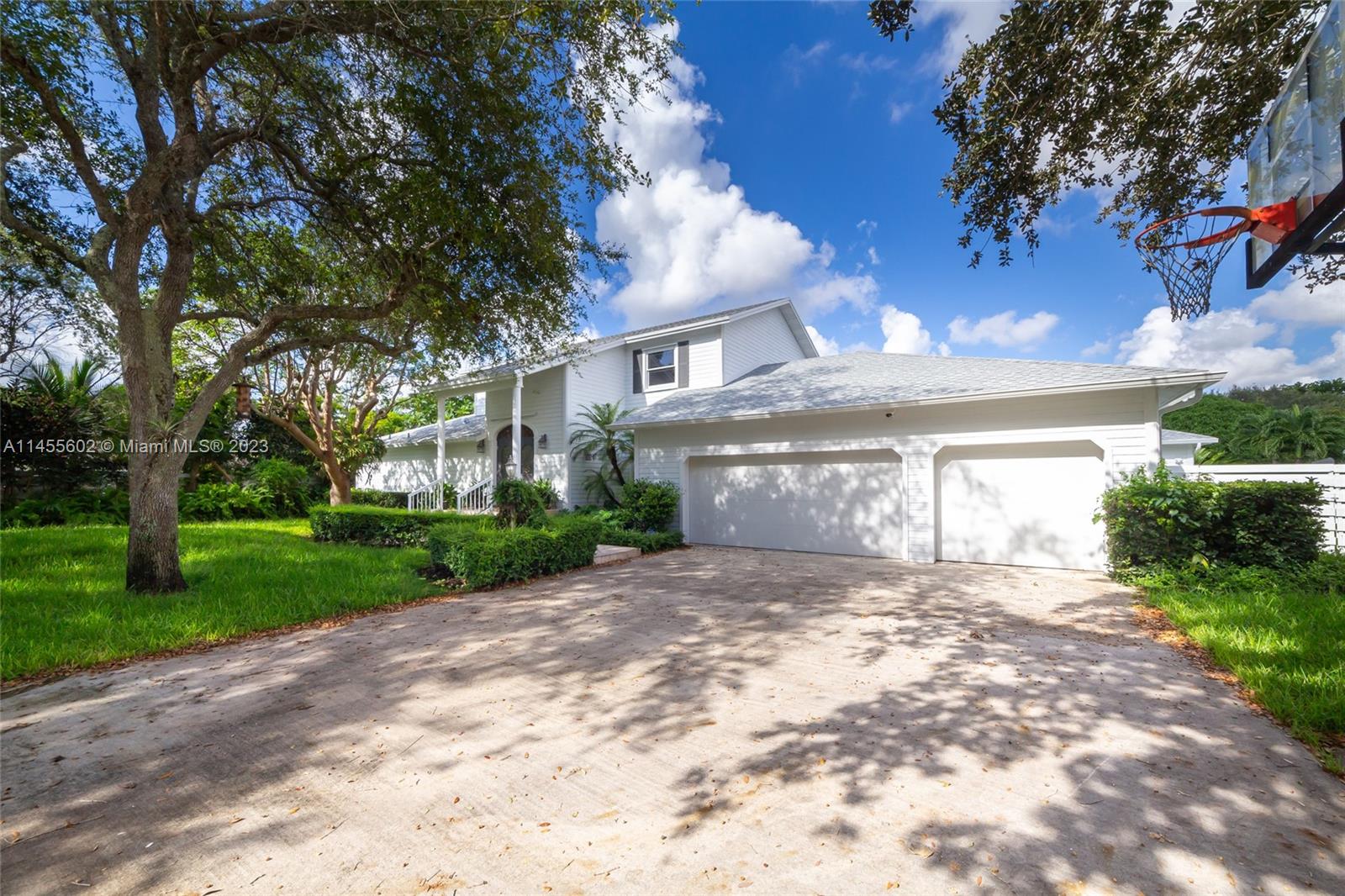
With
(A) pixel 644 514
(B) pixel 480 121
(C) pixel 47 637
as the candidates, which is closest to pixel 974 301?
(A) pixel 644 514

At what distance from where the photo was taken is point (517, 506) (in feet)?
30.9

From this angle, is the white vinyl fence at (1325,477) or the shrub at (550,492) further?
the shrub at (550,492)

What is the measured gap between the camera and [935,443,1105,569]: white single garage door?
8242 mm

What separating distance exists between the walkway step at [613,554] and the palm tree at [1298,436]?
24157 mm

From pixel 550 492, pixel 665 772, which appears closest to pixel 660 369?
pixel 550 492

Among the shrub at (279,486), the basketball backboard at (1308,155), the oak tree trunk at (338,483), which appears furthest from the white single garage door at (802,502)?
the shrub at (279,486)

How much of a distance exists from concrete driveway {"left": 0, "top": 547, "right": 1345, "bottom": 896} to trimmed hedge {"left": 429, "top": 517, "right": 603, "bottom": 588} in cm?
244

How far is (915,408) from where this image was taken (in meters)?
9.49

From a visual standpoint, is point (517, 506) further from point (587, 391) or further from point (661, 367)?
point (661, 367)

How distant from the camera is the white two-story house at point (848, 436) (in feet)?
27.0

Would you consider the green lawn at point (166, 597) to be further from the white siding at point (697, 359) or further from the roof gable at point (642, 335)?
the white siding at point (697, 359)

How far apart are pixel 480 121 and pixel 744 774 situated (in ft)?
23.0

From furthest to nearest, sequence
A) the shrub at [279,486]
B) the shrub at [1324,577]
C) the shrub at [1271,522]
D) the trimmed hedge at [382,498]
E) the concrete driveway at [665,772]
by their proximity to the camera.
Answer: the trimmed hedge at [382,498]
the shrub at [279,486]
the shrub at [1271,522]
the shrub at [1324,577]
the concrete driveway at [665,772]

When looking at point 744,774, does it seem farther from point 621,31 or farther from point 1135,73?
point 621,31
